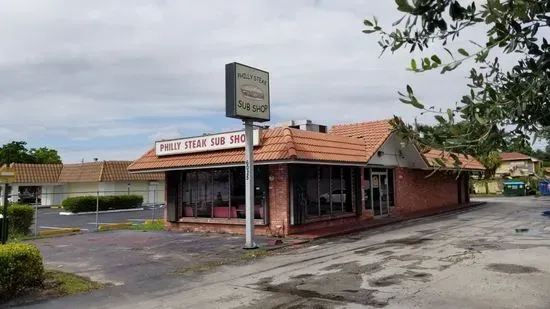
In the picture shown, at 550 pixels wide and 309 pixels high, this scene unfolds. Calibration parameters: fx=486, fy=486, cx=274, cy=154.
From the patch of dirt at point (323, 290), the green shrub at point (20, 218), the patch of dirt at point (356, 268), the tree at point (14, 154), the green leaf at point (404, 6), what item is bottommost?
the patch of dirt at point (323, 290)

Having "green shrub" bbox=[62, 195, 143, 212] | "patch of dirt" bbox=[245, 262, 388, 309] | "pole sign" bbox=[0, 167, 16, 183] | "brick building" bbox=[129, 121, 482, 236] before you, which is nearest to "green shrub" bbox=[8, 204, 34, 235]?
"brick building" bbox=[129, 121, 482, 236]

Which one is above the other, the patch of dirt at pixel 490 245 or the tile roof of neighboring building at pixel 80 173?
the tile roof of neighboring building at pixel 80 173

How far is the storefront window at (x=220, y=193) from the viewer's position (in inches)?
733

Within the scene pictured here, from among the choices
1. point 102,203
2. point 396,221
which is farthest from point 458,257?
point 102,203

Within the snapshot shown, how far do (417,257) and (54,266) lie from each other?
955cm

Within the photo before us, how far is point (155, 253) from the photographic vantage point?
48.6 feet

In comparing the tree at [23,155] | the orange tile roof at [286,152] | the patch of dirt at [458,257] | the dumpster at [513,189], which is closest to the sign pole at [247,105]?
the orange tile roof at [286,152]

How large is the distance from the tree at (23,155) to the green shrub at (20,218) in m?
50.3

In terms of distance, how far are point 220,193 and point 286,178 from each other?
3479 mm

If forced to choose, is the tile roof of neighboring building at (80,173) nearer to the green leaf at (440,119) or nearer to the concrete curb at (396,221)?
the concrete curb at (396,221)

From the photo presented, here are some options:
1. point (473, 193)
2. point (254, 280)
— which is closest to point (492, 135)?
point (254, 280)

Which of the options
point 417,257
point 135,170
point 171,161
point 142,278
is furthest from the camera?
point 135,170

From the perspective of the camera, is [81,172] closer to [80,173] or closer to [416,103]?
[80,173]

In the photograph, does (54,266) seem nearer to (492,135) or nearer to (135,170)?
(135,170)
